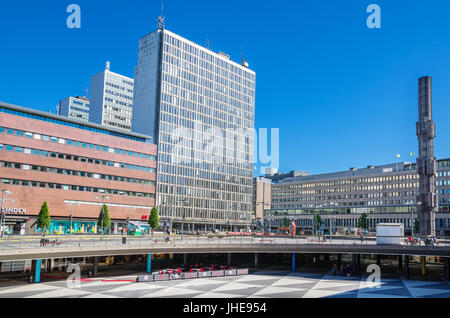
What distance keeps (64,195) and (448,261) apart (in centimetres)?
7549

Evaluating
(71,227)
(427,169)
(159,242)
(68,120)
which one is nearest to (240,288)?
(159,242)

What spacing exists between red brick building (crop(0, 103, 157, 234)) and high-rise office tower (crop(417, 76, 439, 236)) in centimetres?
6209

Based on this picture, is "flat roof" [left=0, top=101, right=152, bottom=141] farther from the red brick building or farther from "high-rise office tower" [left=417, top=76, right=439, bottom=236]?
"high-rise office tower" [left=417, top=76, right=439, bottom=236]

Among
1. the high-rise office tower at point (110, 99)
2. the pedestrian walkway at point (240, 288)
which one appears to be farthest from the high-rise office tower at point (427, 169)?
the high-rise office tower at point (110, 99)

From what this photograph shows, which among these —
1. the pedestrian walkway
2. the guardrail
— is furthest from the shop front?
the pedestrian walkway

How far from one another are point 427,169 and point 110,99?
462 feet

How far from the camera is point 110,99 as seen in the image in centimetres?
18438

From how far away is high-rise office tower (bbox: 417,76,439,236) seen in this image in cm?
7825

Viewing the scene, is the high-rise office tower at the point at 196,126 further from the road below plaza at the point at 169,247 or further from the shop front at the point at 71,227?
the road below plaza at the point at 169,247

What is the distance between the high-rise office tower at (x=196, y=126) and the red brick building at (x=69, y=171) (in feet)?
43.6

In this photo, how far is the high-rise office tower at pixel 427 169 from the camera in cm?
7825

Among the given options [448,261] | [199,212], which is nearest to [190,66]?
[199,212]

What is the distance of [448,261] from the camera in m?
60.3

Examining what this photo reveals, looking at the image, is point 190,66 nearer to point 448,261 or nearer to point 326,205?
point 326,205
